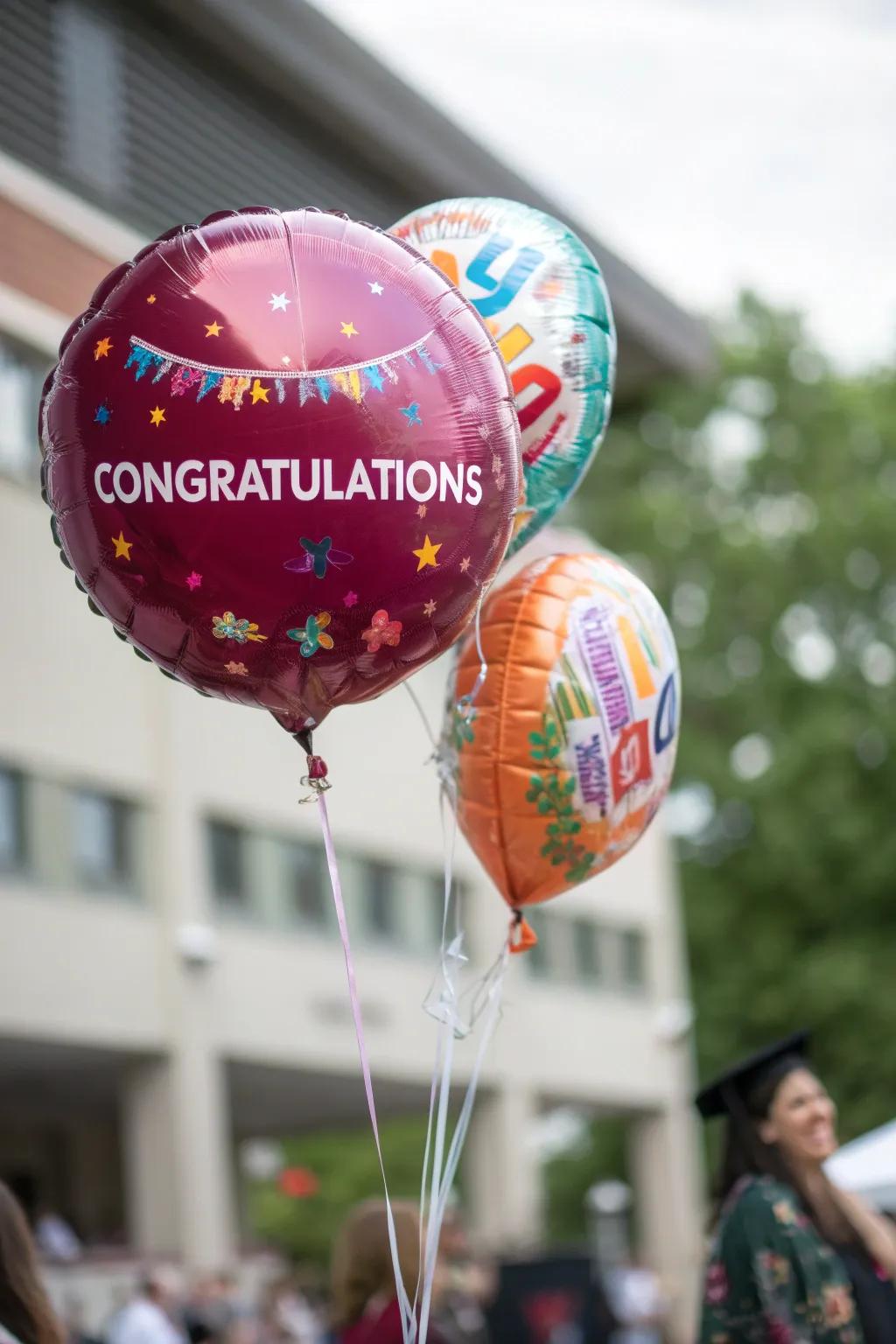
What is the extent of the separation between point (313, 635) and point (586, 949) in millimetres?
20581

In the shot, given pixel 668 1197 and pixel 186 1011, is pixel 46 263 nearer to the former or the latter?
pixel 186 1011

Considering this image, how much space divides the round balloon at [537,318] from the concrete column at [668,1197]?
21319 mm

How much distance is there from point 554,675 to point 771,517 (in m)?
Result: 25.6

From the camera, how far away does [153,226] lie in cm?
1644

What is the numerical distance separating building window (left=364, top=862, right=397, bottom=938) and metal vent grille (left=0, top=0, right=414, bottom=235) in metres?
6.53

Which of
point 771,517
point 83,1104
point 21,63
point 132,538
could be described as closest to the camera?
point 132,538

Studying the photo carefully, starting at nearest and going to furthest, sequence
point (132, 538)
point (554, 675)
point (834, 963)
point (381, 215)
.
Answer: point (132, 538) < point (554, 675) < point (381, 215) < point (834, 963)

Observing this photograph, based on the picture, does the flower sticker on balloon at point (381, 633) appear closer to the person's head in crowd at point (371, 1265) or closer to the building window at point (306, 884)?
the person's head in crowd at point (371, 1265)

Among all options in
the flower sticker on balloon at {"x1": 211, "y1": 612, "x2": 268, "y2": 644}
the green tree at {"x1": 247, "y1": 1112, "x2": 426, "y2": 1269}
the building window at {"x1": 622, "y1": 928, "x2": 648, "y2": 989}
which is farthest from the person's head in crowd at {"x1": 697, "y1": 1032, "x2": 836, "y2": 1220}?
the green tree at {"x1": 247, "y1": 1112, "x2": 426, "y2": 1269}

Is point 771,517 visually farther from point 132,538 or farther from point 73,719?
point 132,538

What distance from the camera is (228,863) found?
18312 mm

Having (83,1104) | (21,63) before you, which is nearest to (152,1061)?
Answer: (83,1104)

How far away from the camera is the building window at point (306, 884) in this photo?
1931 centimetres

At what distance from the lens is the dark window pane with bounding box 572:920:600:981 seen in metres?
23.8
